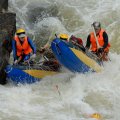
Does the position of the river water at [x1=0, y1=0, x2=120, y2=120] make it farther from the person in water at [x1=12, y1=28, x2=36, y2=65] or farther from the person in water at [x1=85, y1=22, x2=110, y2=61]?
the person in water at [x1=12, y1=28, x2=36, y2=65]

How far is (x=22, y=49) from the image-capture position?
33.8ft

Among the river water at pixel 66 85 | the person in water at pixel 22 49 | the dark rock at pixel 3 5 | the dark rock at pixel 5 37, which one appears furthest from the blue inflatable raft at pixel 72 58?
the dark rock at pixel 3 5

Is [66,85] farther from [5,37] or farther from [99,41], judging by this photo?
[5,37]

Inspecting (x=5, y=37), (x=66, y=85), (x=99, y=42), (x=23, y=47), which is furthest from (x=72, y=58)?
(x=5, y=37)

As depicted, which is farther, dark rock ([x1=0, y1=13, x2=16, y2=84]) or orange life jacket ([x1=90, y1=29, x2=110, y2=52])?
orange life jacket ([x1=90, y1=29, x2=110, y2=52])

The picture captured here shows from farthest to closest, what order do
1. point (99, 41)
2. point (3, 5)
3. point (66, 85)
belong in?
point (3, 5)
point (99, 41)
point (66, 85)

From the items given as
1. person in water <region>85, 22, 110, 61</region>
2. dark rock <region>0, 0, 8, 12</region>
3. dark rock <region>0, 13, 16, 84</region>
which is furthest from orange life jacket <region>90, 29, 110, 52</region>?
dark rock <region>0, 0, 8, 12</region>

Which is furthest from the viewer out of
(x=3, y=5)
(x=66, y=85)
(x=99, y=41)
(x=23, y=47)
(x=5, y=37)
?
(x=3, y=5)

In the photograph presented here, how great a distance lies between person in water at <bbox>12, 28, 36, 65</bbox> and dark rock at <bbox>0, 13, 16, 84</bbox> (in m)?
0.31

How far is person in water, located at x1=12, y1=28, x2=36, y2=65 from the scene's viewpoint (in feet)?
33.5

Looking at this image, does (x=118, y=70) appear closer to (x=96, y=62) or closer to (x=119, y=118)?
(x=96, y=62)

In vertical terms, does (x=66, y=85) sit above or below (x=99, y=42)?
below

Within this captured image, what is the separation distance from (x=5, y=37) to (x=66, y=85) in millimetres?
2003

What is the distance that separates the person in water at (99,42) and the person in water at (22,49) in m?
1.55
